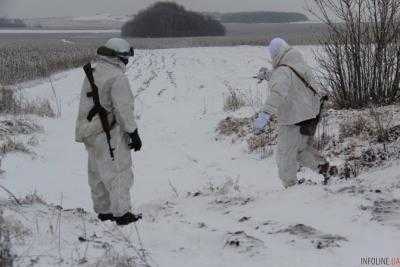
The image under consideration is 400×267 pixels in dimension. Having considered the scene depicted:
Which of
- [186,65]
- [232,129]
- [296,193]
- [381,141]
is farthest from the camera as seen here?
[186,65]

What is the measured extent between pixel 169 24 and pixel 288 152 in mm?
75696

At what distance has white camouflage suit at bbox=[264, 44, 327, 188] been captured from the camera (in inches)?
249

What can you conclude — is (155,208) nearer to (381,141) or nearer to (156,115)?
(381,141)

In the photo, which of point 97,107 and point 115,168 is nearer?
point 97,107

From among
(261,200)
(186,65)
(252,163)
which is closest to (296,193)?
(261,200)

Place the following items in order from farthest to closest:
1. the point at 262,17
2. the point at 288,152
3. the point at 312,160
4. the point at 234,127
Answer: the point at 262,17 → the point at 234,127 → the point at 312,160 → the point at 288,152

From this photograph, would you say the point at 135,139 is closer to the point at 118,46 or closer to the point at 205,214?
the point at 118,46

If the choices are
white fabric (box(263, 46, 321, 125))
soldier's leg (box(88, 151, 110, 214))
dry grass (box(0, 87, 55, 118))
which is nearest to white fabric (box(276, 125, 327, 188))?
white fabric (box(263, 46, 321, 125))

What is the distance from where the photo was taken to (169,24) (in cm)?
8075

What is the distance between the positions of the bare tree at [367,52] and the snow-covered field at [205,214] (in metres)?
2.26

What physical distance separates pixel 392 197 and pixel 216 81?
55.2 feet

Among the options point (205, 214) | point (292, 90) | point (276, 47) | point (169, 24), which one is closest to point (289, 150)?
point (292, 90)

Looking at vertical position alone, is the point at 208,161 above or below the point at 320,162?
below

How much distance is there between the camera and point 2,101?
12.7 metres
